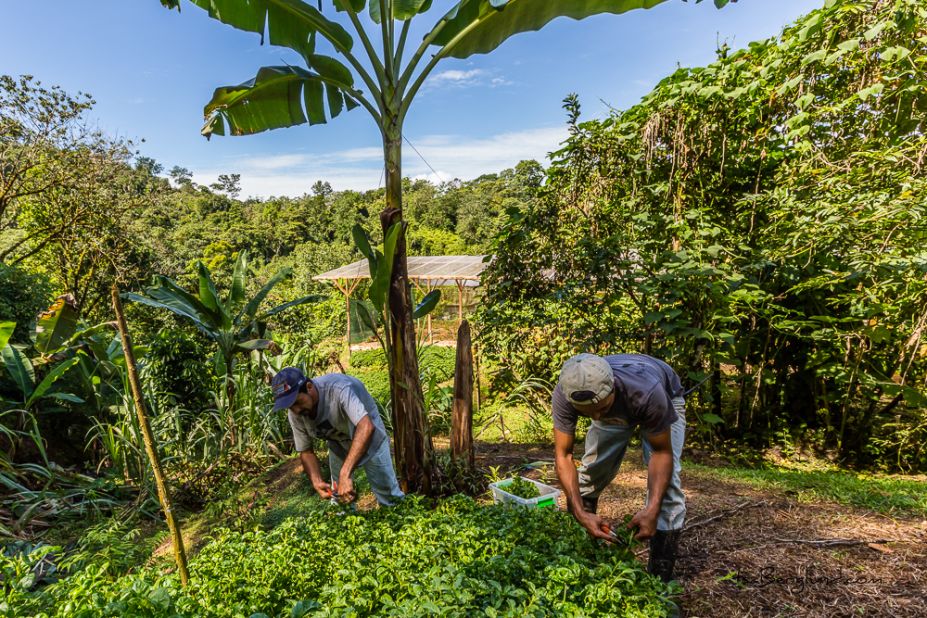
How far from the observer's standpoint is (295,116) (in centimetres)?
416

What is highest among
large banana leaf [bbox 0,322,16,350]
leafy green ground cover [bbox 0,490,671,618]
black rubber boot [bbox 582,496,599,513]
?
large banana leaf [bbox 0,322,16,350]

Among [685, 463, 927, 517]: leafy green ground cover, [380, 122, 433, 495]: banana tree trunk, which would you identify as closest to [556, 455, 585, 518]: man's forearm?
[380, 122, 433, 495]: banana tree trunk

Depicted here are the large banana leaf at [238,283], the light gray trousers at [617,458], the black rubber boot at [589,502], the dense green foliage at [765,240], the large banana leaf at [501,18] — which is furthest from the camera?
the large banana leaf at [238,283]

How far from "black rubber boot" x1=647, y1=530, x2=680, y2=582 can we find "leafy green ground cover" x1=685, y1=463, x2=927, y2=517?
1653mm

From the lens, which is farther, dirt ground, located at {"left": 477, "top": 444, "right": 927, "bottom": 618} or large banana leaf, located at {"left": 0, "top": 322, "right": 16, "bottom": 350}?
large banana leaf, located at {"left": 0, "top": 322, "right": 16, "bottom": 350}

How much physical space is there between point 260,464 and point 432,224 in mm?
28018

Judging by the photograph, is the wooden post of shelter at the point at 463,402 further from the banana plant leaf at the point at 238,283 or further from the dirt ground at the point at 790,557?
the banana plant leaf at the point at 238,283

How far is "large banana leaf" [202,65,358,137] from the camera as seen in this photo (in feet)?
11.5

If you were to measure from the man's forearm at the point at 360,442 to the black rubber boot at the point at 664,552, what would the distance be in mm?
1690

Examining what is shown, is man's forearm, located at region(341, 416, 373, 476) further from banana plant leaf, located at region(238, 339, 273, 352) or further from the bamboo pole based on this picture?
banana plant leaf, located at region(238, 339, 273, 352)

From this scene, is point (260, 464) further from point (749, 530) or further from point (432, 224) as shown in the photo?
point (432, 224)

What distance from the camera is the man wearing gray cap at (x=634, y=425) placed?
229 centimetres

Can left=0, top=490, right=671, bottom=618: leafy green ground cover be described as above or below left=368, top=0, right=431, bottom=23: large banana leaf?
below

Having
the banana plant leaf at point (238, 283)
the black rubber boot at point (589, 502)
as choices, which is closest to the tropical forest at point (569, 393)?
the black rubber boot at point (589, 502)
